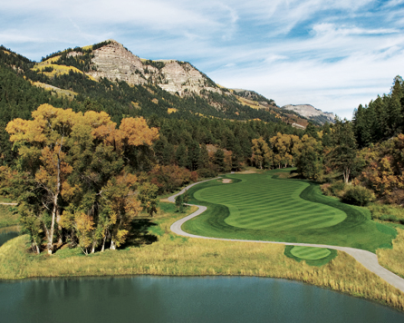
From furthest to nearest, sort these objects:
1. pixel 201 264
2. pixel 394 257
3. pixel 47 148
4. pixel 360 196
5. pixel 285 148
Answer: pixel 285 148 → pixel 360 196 → pixel 47 148 → pixel 201 264 → pixel 394 257

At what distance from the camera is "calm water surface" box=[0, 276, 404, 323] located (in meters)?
21.3

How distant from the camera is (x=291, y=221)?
144ft

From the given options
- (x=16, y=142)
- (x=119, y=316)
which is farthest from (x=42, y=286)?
(x=16, y=142)

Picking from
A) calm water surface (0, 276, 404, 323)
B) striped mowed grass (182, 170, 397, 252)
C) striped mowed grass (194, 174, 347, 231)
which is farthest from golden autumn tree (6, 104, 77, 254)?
striped mowed grass (194, 174, 347, 231)

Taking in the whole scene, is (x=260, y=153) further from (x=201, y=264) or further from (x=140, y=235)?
(x=201, y=264)

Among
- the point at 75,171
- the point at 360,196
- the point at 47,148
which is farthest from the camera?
the point at 360,196

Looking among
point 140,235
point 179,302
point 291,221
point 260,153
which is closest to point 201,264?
point 179,302

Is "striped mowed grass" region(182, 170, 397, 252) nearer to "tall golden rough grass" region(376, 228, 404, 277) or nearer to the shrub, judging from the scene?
"tall golden rough grass" region(376, 228, 404, 277)

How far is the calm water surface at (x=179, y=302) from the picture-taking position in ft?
69.8

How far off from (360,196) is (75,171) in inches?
1823

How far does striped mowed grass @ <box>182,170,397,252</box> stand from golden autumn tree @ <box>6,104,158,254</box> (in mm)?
12623

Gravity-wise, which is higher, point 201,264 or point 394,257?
point 394,257

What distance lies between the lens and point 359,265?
26766 millimetres

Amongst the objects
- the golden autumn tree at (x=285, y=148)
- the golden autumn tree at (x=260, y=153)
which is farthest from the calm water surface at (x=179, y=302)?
the golden autumn tree at (x=285, y=148)
